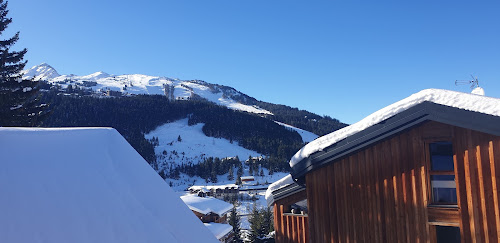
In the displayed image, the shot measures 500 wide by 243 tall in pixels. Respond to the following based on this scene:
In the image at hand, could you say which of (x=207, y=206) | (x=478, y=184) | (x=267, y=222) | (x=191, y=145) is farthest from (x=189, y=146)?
(x=478, y=184)

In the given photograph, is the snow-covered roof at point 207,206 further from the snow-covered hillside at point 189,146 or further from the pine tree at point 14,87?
the snow-covered hillside at point 189,146

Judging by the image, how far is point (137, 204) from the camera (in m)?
3.54

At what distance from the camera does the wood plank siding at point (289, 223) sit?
8117 mm

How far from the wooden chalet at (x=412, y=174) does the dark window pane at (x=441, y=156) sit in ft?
0.05

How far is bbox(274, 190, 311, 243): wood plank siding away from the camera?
812 cm

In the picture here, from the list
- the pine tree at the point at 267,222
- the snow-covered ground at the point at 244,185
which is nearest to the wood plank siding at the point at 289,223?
the pine tree at the point at 267,222

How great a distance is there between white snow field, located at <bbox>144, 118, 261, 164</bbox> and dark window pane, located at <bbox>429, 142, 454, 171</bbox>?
110 m

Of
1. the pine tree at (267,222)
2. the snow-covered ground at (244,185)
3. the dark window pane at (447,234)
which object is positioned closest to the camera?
the dark window pane at (447,234)

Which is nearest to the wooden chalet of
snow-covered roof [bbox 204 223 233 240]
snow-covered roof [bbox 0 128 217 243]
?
snow-covered roof [bbox 0 128 217 243]

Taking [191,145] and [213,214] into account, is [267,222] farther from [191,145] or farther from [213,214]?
[191,145]

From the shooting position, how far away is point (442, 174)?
18.7ft

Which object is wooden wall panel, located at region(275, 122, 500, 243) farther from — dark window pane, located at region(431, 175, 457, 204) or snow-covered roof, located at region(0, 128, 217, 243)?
snow-covered roof, located at region(0, 128, 217, 243)

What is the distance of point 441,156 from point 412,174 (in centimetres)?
62

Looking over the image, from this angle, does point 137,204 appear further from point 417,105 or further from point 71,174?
point 417,105
